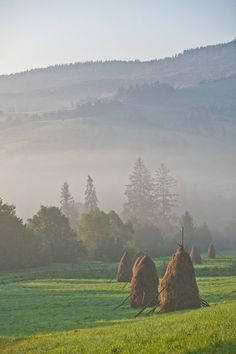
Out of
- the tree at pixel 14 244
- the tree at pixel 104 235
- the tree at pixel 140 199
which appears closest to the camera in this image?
the tree at pixel 14 244

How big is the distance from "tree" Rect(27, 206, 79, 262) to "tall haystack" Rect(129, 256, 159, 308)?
180ft

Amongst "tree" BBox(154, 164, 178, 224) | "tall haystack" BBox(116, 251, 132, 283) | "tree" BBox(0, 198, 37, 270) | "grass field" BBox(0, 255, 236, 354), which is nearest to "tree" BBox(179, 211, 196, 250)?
"tree" BBox(154, 164, 178, 224)

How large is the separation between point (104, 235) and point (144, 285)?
67.7 m

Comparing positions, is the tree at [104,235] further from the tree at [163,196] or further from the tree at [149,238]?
the tree at [163,196]

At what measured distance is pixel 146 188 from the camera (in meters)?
176

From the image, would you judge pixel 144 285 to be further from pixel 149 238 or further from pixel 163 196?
pixel 163 196

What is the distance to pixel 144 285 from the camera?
1735 inches

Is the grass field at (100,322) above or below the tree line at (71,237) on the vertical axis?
below

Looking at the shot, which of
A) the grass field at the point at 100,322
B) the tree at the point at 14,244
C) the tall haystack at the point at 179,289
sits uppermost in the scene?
the tree at the point at 14,244

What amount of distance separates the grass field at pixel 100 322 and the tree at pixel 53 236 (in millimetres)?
33648

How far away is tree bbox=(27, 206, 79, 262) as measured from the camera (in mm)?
101281

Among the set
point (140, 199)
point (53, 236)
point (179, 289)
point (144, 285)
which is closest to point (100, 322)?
point (179, 289)

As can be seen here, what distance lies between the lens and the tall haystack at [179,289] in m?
37.4

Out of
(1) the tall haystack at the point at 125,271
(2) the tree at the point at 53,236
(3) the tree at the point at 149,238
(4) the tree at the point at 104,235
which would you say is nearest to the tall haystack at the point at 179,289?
(1) the tall haystack at the point at 125,271
